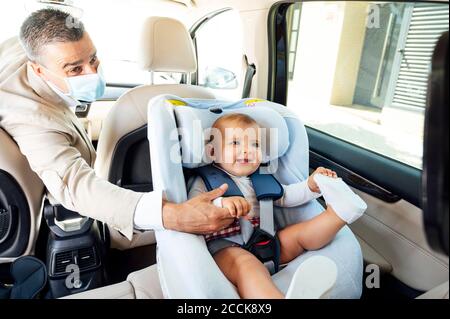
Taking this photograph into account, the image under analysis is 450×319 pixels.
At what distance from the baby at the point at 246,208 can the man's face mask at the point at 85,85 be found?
0.51 m

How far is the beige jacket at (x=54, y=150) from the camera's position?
944 mm

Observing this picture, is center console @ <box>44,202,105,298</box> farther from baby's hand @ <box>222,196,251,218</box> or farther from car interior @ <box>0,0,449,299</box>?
baby's hand @ <box>222,196,251,218</box>

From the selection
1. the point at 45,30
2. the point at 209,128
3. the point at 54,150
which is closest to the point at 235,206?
the point at 209,128

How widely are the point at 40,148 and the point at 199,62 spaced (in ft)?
6.23

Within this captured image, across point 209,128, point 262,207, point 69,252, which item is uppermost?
point 209,128

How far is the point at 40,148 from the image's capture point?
3.29ft

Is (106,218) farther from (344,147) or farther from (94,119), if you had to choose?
(94,119)

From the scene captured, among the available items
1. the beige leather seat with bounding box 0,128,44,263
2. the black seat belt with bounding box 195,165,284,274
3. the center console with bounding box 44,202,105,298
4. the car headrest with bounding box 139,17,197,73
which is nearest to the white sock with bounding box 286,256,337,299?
the black seat belt with bounding box 195,165,284,274

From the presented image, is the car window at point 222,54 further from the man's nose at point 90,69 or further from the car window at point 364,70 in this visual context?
the man's nose at point 90,69

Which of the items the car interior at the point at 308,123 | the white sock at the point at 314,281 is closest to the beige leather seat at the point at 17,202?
the car interior at the point at 308,123

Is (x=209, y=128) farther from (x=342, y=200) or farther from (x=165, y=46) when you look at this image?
→ (x=165, y=46)

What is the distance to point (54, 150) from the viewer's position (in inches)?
39.6

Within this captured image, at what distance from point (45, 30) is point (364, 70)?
56.1 inches
